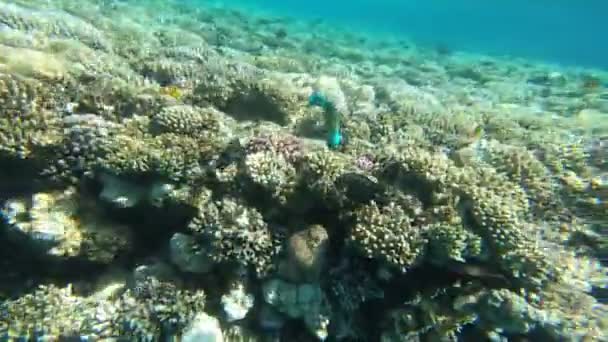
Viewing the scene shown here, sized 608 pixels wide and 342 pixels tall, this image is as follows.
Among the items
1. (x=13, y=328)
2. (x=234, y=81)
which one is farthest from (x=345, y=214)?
(x=13, y=328)

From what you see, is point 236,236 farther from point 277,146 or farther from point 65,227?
point 65,227

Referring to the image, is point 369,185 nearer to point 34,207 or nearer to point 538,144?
point 34,207

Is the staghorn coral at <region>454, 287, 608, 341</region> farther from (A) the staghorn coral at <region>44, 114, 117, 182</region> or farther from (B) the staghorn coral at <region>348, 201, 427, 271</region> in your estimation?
(A) the staghorn coral at <region>44, 114, 117, 182</region>

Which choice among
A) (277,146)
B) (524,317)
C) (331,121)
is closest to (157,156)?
(277,146)

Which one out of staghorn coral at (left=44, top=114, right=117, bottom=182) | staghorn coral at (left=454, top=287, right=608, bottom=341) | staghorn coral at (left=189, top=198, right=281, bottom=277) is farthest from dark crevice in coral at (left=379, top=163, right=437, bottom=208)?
staghorn coral at (left=44, top=114, right=117, bottom=182)

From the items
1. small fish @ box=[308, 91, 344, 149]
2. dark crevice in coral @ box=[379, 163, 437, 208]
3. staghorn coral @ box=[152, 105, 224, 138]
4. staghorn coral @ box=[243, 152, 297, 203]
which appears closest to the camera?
staghorn coral @ box=[243, 152, 297, 203]

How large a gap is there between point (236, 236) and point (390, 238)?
1.45 metres

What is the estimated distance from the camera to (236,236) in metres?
3.61

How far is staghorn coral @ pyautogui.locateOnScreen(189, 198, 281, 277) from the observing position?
3605mm

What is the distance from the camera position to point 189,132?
429cm

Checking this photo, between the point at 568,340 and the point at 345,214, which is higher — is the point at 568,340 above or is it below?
below

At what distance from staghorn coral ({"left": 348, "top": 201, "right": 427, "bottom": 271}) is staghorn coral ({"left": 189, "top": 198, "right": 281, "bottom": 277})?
842mm

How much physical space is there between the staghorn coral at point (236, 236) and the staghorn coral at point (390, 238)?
0.84 metres

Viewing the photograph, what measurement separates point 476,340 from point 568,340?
79 centimetres
